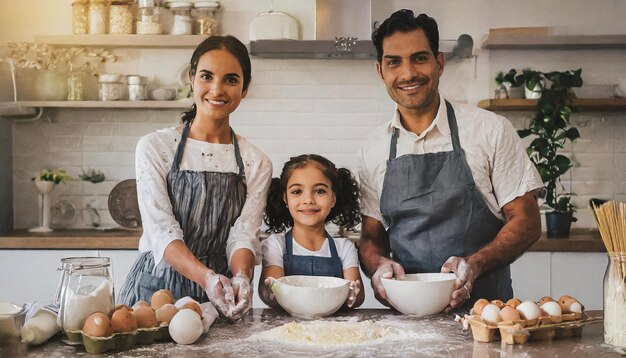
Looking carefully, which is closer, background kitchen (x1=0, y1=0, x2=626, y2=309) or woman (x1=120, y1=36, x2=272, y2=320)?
woman (x1=120, y1=36, x2=272, y2=320)

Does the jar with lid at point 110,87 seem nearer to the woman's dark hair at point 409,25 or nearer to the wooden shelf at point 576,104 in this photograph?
the wooden shelf at point 576,104

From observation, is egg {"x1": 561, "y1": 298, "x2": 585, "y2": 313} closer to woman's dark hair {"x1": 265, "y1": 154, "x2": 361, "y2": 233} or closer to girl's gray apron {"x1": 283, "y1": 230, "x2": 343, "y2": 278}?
girl's gray apron {"x1": 283, "y1": 230, "x2": 343, "y2": 278}

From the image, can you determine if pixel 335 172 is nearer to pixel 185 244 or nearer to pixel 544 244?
pixel 185 244

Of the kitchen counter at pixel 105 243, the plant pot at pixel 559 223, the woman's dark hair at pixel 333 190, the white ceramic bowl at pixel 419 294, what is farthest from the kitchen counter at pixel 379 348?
the plant pot at pixel 559 223

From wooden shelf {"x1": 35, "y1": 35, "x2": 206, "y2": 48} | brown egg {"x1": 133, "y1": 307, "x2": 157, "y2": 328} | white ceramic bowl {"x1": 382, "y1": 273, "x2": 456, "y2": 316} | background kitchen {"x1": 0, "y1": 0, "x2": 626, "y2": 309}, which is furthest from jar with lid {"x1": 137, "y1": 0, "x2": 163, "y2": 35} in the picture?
brown egg {"x1": 133, "y1": 307, "x2": 157, "y2": 328}

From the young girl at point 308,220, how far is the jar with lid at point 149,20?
230cm

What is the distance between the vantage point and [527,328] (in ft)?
6.12

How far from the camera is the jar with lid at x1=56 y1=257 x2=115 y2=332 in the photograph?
5.96ft

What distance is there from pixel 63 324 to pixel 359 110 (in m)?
3.21

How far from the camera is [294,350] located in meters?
1.80

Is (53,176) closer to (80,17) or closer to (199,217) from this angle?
(80,17)

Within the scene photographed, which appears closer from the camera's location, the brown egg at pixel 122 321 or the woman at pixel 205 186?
the brown egg at pixel 122 321

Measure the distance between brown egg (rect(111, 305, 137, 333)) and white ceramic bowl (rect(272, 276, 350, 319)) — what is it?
47 cm

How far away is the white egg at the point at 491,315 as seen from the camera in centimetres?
188
